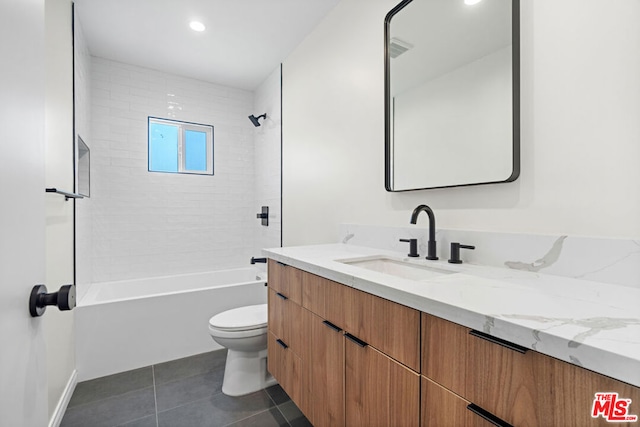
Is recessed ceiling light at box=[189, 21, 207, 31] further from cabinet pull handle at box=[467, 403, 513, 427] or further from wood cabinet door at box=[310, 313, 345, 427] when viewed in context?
cabinet pull handle at box=[467, 403, 513, 427]

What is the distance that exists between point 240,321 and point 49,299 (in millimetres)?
1464

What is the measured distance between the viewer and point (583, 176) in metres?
1.03

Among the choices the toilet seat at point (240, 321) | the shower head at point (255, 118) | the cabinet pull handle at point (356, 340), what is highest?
the shower head at point (255, 118)

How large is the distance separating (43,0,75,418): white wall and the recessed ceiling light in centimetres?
77

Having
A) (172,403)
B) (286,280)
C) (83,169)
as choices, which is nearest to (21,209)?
(286,280)

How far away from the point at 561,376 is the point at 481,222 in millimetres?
857

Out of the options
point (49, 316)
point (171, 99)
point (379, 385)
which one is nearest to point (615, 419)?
point (379, 385)

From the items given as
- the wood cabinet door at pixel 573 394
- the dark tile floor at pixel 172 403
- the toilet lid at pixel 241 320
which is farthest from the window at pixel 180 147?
the wood cabinet door at pixel 573 394

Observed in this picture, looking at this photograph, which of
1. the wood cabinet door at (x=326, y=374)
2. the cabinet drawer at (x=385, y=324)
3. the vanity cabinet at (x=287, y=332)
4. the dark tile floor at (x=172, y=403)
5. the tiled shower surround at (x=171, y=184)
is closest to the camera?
the cabinet drawer at (x=385, y=324)

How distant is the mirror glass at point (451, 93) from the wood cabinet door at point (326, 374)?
858mm

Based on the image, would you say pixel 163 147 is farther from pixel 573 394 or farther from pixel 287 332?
pixel 573 394

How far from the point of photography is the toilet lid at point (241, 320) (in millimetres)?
1931

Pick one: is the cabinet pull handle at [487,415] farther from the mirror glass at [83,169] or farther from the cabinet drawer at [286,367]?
the mirror glass at [83,169]

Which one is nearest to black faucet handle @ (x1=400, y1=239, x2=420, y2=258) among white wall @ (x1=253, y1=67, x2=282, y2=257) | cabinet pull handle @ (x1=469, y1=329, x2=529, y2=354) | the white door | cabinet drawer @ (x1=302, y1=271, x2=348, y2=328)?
cabinet drawer @ (x1=302, y1=271, x2=348, y2=328)
